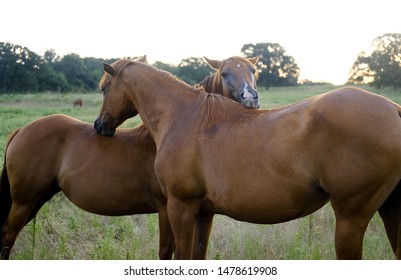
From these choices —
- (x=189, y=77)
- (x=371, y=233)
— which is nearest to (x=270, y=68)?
(x=189, y=77)

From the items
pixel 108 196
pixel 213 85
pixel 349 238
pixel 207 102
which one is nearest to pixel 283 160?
pixel 349 238

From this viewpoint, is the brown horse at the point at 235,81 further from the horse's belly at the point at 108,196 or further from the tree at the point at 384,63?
the tree at the point at 384,63

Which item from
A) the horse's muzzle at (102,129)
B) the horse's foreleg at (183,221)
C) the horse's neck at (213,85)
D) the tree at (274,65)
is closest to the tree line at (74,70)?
the tree at (274,65)

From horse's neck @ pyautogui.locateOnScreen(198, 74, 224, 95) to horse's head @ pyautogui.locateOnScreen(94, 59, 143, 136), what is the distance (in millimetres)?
1422

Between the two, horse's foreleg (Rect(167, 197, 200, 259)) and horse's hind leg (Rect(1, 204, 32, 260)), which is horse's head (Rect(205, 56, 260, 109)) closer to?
horse's foreleg (Rect(167, 197, 200, 259))

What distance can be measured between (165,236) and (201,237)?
0.43 metres

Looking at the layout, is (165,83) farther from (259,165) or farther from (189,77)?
(189,77)

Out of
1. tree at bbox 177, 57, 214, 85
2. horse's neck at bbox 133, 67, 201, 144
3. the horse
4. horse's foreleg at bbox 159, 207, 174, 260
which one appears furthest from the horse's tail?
tree at bbox 177, 57, 214, 85

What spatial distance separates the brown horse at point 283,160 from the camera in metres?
2.91

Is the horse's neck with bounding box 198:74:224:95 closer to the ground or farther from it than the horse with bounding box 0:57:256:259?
farther from it

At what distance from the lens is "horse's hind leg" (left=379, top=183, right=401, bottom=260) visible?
11.2 feet

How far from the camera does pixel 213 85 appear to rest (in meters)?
5.79

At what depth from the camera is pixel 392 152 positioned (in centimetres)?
288

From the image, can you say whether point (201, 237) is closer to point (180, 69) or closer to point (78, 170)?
point (78, 170)
